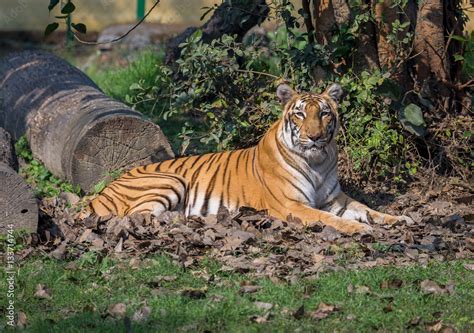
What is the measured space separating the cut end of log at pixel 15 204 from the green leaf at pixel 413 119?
11.0 feet

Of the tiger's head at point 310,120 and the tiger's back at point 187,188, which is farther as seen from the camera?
the tiger's back at point 187,188

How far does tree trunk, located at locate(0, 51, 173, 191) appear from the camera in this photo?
844 cm

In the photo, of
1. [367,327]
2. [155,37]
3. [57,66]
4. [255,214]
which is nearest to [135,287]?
[367,327]

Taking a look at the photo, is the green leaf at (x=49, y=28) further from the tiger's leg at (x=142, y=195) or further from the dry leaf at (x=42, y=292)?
the tiger's leg at (x=142, y=195)

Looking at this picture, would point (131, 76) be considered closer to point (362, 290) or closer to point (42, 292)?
point (42, 292)

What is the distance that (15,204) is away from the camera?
6574 millimetres

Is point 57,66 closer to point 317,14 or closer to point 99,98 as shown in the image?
point 99,98

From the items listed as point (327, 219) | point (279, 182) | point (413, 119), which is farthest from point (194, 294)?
point (413, 119)

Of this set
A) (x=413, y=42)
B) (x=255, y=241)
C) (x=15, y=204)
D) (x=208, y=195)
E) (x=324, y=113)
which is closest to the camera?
(x=15, y=204)

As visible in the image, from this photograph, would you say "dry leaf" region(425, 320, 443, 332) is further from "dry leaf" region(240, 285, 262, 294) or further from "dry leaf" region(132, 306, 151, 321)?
"dry leaf" region(132, 306, 151, 321)

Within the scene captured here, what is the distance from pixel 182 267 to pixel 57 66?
515 centimetres

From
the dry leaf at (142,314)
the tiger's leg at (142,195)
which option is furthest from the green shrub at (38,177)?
the dry leaf at (142,314)

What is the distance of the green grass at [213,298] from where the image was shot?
5.07 metres

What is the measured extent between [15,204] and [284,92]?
7.93ft
